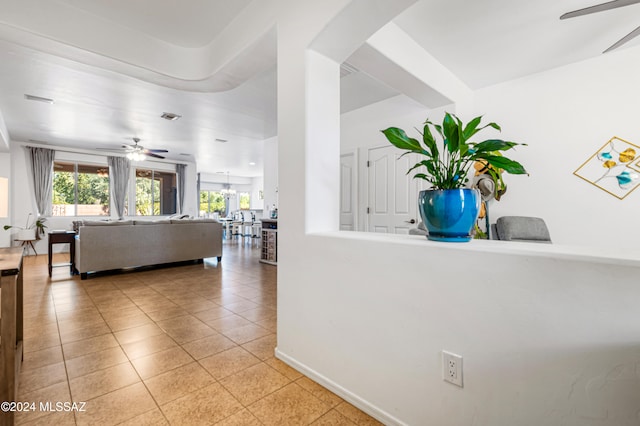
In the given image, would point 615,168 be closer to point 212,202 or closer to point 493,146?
point 493,146

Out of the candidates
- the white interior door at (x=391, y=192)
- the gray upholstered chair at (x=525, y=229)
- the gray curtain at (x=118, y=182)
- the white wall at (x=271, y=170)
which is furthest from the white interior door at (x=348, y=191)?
Result: the gray curtain at (x=118, y=182)

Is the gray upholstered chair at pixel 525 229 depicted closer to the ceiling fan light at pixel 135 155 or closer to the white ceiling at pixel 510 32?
the white ceiling at pixel 510 32

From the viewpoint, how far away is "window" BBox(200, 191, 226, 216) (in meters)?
14.1

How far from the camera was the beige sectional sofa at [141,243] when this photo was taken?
14.2 feet

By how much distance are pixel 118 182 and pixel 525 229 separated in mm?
9508

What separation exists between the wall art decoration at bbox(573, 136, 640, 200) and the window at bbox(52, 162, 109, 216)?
10.3 metres

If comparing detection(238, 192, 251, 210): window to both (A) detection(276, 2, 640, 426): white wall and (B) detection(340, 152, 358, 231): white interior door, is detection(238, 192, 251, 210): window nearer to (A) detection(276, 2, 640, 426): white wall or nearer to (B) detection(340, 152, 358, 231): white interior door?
(B) detection(340, 152, 358, 231): white interior door

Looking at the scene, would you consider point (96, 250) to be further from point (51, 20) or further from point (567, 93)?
point (567, 93)

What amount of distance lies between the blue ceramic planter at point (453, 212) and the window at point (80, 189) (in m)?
9.43

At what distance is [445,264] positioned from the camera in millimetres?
1214

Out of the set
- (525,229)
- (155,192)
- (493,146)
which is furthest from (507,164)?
(155,192)

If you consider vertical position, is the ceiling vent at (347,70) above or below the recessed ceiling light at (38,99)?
below

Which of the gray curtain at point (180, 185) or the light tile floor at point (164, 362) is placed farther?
the gray curtain at point (180, 185)

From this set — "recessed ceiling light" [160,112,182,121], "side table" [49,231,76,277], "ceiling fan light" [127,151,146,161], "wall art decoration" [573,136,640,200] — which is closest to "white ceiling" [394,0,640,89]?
"wall art decoration" [573,136,640,200]
